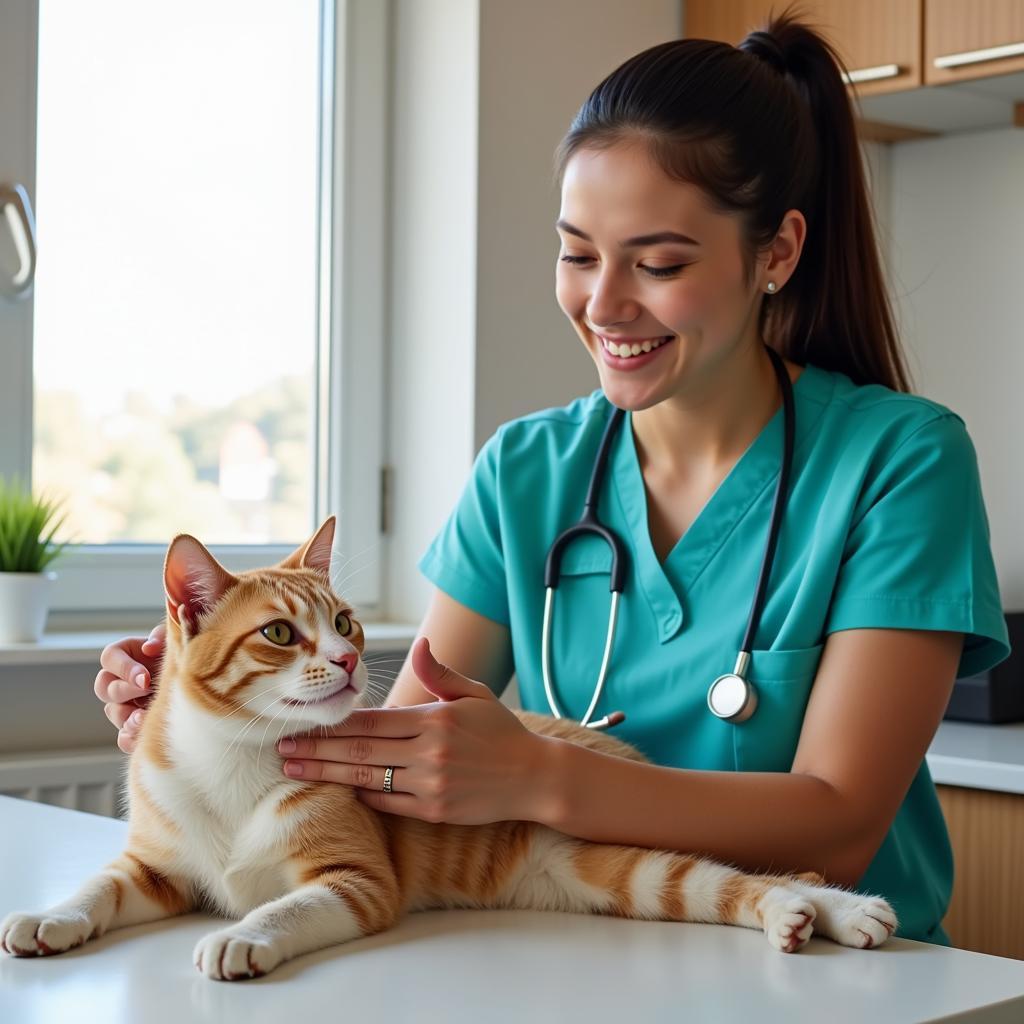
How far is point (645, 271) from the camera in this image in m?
1.17

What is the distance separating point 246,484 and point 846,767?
1339 mm

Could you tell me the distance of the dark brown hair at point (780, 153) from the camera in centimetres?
119

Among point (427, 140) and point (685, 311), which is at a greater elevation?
point (427, 140)

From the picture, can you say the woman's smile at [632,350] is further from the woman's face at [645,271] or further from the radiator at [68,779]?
the radiator at [68,779]

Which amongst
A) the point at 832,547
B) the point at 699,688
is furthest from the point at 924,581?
the point at 699,688

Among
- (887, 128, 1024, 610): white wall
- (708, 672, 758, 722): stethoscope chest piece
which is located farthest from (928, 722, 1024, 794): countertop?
(708, 672, 758, 722): stethoscope chest piece

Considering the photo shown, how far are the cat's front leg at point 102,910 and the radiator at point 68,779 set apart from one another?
0.86 m

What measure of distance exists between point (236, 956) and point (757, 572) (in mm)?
650

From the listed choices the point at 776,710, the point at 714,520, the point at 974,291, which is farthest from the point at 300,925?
the point at 974,291

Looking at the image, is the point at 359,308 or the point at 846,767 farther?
the point at 359,308

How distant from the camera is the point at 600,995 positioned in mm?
729

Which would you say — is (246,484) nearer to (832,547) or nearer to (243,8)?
(243,8)

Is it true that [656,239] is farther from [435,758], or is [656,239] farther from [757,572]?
[435,758]

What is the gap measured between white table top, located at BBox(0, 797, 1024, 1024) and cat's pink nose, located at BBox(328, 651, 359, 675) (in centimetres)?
17
